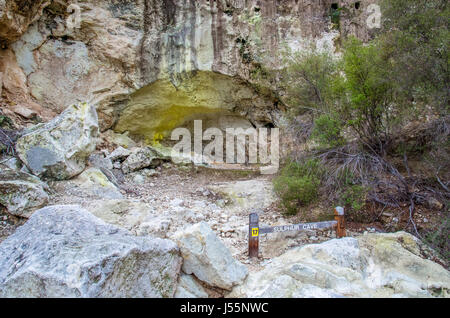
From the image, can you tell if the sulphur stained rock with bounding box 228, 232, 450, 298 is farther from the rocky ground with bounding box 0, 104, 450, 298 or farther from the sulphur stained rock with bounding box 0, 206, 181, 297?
the sulphur stained rock with bounding box 0, 206, 181, 297

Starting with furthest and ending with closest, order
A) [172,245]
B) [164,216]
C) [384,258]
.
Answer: [164,216] → [384,258] → [172,245]

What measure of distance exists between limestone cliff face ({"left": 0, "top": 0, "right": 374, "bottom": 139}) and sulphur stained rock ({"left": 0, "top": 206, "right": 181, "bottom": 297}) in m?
5.89

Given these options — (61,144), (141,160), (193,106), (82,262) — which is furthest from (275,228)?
(193,106)

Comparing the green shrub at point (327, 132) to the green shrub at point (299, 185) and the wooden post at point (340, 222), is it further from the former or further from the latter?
the wooden post at point (340, 222)

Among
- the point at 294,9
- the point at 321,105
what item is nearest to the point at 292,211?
the point at 321,105

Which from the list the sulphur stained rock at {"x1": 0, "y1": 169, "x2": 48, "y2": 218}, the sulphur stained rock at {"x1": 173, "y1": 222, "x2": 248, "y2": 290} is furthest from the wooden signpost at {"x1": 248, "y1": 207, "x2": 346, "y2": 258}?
the sulphur stained rock at {"x1": 0, "y1": 169, "x2": 48, "y2": 218}

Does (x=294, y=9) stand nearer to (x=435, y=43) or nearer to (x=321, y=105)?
(x=321, y=105)

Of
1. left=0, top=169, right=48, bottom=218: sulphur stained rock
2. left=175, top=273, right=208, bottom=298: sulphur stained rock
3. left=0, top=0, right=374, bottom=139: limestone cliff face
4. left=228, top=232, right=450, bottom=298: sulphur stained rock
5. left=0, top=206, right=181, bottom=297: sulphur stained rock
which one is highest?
left=0, top=0, right=374, bottom=139: limestone cliff face

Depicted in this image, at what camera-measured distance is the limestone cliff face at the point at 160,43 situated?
7742mm

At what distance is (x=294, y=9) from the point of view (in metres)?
8.24

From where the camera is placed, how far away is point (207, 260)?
112 inches

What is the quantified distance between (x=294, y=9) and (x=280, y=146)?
3956 mm

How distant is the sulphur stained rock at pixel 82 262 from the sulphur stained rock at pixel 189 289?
8cm

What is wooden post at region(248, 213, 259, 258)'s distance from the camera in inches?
141
